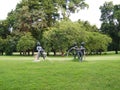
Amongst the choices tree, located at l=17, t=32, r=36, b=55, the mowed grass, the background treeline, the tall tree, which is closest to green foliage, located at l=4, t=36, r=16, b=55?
the background treeline

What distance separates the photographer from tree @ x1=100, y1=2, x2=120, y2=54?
295ft

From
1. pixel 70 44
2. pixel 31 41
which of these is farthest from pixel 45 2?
pixel 70 44

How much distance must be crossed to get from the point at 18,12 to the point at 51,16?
313 inches

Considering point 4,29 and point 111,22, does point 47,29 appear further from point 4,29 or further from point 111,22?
point 111,22

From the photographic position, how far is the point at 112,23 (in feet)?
298

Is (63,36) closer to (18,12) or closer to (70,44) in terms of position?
(70,44)

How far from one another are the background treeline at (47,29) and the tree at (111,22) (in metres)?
7.20

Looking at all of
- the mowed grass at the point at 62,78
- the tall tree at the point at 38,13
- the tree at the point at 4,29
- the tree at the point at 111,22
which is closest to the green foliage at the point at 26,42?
the tall tree at the point at 38,13

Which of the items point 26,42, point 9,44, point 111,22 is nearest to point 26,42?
point 26,42

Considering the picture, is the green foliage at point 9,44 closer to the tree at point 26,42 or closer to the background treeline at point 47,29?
the background treeline at point 47,29

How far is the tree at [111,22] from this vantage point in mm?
90000

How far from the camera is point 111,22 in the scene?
91125mm

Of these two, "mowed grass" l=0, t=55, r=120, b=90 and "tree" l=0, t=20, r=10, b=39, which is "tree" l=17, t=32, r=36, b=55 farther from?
"mowed grass" l=0, t=55, r=120, b=90

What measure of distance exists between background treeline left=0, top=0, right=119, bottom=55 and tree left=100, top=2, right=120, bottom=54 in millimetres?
7201
